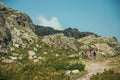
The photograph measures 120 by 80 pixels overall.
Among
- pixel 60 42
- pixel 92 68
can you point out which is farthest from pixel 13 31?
pixel 92 68

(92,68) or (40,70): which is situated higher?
(40,70)

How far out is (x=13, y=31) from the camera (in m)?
102

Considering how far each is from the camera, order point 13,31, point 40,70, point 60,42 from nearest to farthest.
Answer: point 40,70 < point 13,31 < point 60,42

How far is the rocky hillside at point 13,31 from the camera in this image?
87688mm

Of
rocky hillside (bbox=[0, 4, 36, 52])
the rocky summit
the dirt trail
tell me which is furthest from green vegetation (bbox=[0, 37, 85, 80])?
rocky hillside (bbox=[0, 4, 36, 52])

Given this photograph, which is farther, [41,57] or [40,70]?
[41,57]

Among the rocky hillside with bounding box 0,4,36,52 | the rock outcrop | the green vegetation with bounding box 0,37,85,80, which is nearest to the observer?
the green vegetation with bounding box 0,37,85,80

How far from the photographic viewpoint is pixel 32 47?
98.8 meters

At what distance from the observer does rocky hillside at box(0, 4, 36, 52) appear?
3452 inches

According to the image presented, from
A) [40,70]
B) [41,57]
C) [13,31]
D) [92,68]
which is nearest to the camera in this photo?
[40,70]

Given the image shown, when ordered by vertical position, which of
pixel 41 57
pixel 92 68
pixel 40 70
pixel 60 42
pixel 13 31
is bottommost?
pixel 92 68

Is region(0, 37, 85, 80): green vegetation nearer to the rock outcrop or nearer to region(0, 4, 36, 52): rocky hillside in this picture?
region(0, 4, 36, 52): rocky hillside

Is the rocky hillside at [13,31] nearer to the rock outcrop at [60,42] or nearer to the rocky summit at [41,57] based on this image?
the rocky summit at [41,57]

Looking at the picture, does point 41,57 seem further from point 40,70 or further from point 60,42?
point 40,70
